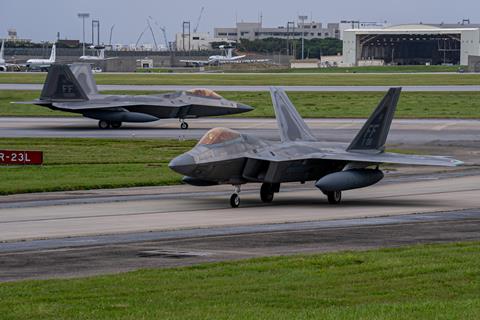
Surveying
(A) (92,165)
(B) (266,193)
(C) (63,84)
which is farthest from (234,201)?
(C) (63,84)

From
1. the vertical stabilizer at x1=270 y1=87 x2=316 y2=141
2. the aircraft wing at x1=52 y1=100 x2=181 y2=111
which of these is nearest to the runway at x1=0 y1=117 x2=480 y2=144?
the aircraft wing at x1=52 y1=100 x2=181 y2=111

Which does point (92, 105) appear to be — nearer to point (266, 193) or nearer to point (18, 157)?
point (18, 157)

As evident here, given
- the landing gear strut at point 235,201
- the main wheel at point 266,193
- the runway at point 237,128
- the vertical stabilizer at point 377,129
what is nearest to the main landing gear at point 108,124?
the runway at point 237,128

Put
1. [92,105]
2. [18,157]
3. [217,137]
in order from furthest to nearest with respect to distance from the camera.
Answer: [92,105]
[18,157]
[217,137]

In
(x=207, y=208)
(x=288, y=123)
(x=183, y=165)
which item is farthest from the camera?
(x=288, y=123)

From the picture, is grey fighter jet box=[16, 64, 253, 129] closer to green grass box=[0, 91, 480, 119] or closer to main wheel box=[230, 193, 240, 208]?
green grass box=[0, 91, 480, 119]

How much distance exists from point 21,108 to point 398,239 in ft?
190

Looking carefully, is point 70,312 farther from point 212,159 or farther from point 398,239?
point 212,159

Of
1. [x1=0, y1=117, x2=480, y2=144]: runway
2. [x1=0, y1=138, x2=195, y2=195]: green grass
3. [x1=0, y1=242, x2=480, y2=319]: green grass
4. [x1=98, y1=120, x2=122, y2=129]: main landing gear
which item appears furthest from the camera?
[x1=98, y1=120, x2=122, y2=129]: main landing gear

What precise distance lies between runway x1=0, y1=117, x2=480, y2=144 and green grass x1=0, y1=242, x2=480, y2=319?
33794mm

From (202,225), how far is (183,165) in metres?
3.58

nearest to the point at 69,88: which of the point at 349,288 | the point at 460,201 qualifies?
the point at 460,201

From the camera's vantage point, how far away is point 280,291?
15.6 metres

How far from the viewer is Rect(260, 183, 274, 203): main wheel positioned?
102ft
